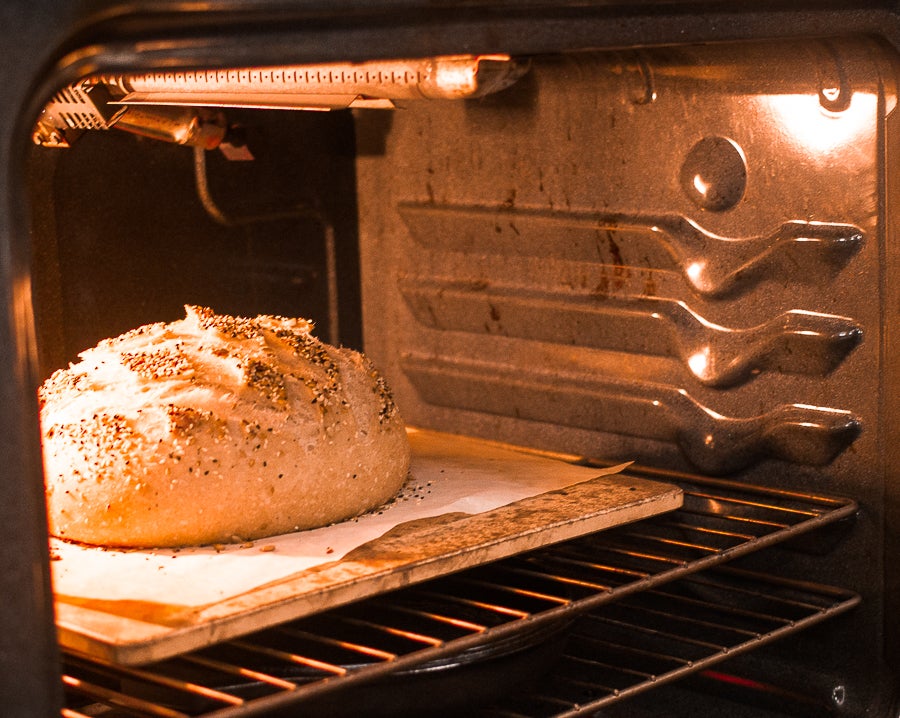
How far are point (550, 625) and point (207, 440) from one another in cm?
44

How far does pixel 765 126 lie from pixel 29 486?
0.99 meters

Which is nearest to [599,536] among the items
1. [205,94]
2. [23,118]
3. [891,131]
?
[891,131]

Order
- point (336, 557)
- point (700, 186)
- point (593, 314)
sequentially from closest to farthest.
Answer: point (336, 557) < point (700, 186) < point (593, 314)

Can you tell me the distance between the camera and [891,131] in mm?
1368

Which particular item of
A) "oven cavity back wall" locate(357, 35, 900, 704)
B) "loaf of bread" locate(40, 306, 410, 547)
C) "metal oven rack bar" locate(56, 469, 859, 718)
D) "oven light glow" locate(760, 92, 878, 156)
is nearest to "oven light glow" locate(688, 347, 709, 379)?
"oven cavity back wall" locate(357, 35, 900, 704)

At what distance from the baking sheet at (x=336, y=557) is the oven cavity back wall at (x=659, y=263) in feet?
0.44

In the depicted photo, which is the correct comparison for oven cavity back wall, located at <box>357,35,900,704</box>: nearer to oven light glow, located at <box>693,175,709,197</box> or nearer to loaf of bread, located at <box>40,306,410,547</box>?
oven light glow, located at <box>693,175,709,197</box>

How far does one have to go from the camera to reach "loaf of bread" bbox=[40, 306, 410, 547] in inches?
55.8

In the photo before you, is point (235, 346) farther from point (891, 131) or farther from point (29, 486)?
point (891, 131)

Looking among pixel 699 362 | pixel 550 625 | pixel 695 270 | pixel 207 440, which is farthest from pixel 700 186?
pixel 207 440

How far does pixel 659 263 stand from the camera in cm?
165

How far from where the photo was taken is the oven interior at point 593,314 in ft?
4.60

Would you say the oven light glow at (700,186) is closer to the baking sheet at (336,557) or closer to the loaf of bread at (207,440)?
the baking sheet at (336,557)

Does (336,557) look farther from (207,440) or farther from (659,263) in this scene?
(659,263)
